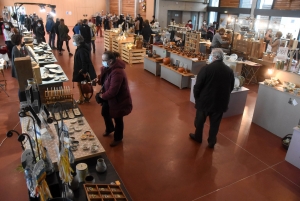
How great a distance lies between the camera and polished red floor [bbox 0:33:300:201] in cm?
311

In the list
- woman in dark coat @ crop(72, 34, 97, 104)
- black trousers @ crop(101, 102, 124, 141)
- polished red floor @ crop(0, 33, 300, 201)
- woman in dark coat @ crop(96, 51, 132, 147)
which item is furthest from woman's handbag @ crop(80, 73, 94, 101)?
woman in dark coat @ crop(96, 51, 132, 147)

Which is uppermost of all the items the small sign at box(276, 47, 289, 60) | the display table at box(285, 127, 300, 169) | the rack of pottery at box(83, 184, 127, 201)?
the small sign at box(276, 47, 289, 60)

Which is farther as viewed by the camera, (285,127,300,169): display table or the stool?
the stool

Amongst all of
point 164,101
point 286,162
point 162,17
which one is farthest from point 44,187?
point 162,17

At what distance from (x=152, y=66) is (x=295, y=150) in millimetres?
5390

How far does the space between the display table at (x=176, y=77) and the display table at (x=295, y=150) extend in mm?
3433

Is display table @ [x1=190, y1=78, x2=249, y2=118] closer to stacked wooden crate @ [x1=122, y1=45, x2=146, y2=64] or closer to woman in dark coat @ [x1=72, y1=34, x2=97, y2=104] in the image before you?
woman in dark coat @ [x1=72, y1=34, x2=97, y2=104]

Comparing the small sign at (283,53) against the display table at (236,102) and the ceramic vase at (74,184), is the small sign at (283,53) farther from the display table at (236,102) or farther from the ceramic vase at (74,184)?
the ceramic vase at (74,184)

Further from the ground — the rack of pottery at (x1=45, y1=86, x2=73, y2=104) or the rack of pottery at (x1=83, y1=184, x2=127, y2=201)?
the rack of pottery at (x1=45, y1=86, x2=73, y2=104)

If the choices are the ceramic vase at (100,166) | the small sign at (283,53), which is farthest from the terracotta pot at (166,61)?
the ceramic vase at (100,166)

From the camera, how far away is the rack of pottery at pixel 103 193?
221cm

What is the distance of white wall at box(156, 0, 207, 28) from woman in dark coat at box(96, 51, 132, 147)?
1368 centimetres

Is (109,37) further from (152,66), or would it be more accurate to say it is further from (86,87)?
(86,87)

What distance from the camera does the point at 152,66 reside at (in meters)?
8.17
